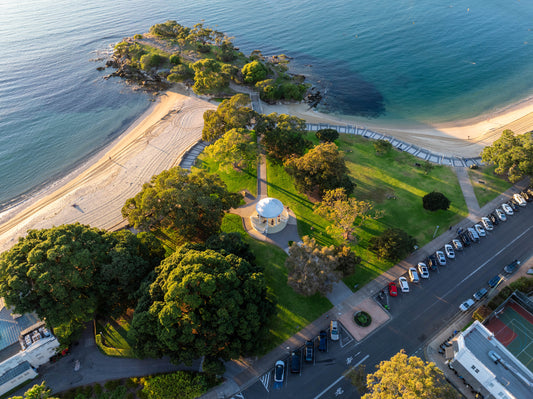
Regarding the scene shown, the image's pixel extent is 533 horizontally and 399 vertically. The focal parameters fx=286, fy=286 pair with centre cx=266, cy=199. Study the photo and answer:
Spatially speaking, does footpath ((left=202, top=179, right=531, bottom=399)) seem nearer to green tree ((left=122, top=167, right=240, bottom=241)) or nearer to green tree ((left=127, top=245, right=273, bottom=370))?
green tree ((left=127, top=245, right=273, bottom=370))

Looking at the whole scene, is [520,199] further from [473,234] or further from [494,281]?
[494,281]

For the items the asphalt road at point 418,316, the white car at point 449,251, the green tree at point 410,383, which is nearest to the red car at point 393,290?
the asphalt road at point 418,316

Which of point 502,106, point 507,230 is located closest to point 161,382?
point 507,230

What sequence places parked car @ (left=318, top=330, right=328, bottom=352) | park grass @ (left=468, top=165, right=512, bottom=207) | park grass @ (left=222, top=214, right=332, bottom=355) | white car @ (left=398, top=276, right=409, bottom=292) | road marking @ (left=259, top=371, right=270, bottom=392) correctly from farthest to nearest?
1. park grass @ (left=468, top=165, right=512, bottom=207)
2. white car @ (left=398, top=276, right=409, bottom=292)
3. park grass @ (left=222, top=214, right=332, bottom=355)
4. parked car @ (left=318, top=330, right=328, bottom=352)
5. road marking @ (left=259, top=371, right=270, bottom=392)

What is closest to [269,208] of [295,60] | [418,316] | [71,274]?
[418,316]

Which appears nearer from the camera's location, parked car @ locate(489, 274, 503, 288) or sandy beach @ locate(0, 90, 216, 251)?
parked car @ locate(489, 274, 503, 288)

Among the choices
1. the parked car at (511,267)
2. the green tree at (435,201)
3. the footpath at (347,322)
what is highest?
the green tree at (435,201)

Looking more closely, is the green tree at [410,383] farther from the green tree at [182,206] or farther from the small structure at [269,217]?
the green tree at [182,206]

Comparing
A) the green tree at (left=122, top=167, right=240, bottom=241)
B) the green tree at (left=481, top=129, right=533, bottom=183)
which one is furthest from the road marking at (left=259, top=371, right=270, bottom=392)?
the green tree at (left=481, top=129, right=533, bottom=183)
